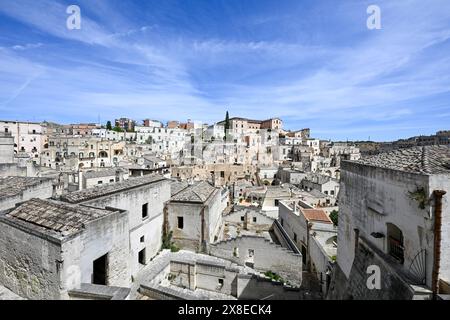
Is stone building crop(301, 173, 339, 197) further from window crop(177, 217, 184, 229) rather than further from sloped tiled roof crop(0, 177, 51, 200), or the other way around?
sloped tiled roof crop(0, 177, 51, 200)

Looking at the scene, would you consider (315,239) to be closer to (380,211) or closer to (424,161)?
(380,211)

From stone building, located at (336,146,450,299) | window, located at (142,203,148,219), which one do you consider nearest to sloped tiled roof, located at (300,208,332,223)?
stone building, located at (336,146,450,299)

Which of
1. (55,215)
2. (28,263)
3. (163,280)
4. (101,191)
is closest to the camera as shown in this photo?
(28,263)

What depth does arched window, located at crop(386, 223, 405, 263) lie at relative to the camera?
278 inches

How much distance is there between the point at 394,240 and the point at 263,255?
9.69m

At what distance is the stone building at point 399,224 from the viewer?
5.55 m

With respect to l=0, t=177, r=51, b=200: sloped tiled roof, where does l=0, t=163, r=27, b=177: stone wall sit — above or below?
above

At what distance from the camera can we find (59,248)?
24.2 ft

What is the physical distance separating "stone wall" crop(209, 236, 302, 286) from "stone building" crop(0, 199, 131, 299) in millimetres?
7472

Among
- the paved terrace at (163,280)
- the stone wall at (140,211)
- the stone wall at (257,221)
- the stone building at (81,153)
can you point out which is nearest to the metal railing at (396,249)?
the paved terrace at (163,280)

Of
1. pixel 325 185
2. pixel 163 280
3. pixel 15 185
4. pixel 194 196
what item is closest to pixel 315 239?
pixel 194 196

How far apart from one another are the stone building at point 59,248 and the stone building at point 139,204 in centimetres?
225

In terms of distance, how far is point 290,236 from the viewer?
20.1 meters

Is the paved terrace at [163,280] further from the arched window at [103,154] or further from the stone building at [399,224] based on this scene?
the arched window at [103,154]
